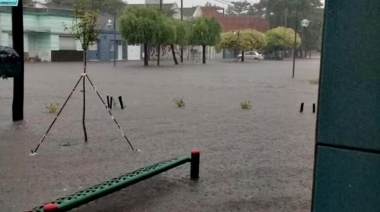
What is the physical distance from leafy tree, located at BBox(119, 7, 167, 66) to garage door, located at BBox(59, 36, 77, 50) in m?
11.9

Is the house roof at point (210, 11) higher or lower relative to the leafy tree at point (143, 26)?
higher

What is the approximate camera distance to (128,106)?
13898 mm

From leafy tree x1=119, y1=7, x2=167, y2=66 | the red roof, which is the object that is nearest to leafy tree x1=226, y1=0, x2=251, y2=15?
the red roof

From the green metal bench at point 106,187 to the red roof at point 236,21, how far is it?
8026cm

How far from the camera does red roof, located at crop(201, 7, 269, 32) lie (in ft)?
288

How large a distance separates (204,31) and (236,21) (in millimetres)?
41107

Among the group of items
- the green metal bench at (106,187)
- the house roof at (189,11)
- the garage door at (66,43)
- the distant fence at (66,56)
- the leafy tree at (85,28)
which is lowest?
the distant fence at (66,56)

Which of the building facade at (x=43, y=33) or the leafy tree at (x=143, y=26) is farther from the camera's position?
the building facade at (x=43, y=33)

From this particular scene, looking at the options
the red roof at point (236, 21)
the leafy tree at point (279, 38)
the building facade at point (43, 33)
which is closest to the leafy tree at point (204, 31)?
the building facade at point (43, 33)

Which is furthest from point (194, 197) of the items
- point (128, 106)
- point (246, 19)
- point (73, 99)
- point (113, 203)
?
point (246, 19)

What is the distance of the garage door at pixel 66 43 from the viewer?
5081 cm

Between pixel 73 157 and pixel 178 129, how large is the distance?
125 inches

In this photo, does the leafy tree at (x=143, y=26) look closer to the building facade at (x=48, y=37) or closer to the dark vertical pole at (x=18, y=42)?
the building facade at (x=48, y=37)

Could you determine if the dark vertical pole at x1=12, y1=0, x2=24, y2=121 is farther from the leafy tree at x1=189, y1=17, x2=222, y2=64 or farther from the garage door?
the garage door
